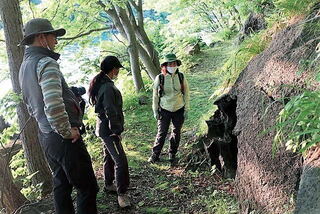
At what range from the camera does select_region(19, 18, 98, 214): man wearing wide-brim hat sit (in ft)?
10.9

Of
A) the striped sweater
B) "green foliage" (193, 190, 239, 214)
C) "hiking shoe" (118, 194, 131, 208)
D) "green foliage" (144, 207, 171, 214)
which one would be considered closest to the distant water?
"hiking shoe" (118, 194, 131, 208)

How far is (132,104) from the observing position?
41.2ft

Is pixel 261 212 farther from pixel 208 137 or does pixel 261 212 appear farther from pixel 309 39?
pixel 208 137

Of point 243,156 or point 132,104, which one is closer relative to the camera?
point 243,156

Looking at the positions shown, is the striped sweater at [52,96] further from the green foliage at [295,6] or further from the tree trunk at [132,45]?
the tree trunk at [132,45]

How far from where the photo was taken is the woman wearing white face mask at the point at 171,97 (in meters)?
6.36

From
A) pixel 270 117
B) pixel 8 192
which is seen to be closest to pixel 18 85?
pixel 8 192

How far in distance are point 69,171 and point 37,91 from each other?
2.80 ft

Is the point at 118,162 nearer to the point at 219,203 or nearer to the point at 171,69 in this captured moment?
the point at 219,203

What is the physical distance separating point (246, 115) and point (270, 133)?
60cm

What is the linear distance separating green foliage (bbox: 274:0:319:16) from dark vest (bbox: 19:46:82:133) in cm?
306

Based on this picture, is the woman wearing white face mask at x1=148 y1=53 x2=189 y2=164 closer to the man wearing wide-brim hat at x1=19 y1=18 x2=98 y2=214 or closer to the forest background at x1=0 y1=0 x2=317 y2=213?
the forest background at x1=0 y1=0 x2=317 y2=213

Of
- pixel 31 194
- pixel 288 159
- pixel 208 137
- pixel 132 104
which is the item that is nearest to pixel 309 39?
pixel 288 159

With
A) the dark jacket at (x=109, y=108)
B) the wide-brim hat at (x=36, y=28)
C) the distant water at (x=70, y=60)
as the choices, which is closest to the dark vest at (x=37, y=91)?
the wide-brim hat at (x=36, y=28)
